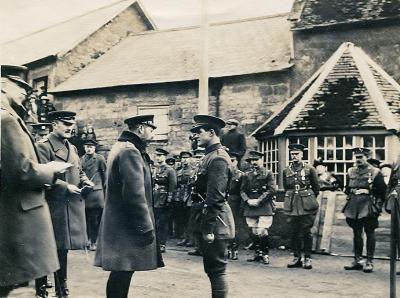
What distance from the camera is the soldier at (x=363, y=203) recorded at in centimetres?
900

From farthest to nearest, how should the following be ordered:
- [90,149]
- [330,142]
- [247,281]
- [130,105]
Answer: [130,105]
[330,142]
[90,149]
[247,281]

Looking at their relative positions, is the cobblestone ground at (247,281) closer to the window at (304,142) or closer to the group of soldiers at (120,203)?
the group of soldiers at (120,203)

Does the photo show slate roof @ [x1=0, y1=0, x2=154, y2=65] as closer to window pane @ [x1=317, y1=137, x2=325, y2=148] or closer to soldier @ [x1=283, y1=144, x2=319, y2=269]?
window pane @ [x1=317, y1=137, x2=325, y2=148]

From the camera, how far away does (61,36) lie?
25.5m

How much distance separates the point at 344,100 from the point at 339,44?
3111mm

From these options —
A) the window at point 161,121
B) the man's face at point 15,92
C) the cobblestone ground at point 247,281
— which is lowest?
the cobblestone ground at point 247,281

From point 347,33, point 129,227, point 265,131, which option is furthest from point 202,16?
point 129,227

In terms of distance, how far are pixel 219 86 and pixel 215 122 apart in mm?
12851

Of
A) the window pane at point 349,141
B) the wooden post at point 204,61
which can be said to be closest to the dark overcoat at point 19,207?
the wooden post at point 204,61

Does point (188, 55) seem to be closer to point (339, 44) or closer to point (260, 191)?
point (339, 44)

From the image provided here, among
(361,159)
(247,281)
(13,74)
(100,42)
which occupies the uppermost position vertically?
(100,42)

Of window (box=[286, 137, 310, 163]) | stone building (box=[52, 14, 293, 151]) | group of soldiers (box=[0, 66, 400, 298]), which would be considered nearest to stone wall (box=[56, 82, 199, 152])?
stone building (box=[52, 14, 293, 151])

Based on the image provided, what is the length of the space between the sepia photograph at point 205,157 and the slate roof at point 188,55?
3.6 inches

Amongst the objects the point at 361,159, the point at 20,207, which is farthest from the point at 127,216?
the point at 361,159
